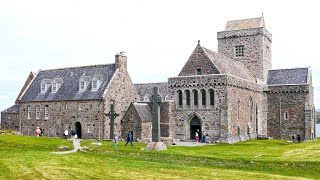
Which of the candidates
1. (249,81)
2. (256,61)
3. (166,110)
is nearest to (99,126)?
(166,110)

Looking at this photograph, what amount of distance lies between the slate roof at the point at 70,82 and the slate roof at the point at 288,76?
26341 millimetres

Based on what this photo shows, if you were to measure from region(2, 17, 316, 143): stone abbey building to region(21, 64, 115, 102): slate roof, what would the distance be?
17 cm

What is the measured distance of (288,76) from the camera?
63750mm

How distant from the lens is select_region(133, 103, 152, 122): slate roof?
49.6 m

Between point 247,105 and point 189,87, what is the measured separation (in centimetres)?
925

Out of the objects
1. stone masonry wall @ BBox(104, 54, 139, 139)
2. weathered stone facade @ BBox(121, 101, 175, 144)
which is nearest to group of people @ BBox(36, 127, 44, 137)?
stone masonry wall @ BBox(104, 54, 139, 139)

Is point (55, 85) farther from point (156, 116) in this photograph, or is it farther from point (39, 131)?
point (156, 116)

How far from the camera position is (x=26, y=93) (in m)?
61.8

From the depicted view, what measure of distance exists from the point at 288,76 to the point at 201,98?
20731 mm

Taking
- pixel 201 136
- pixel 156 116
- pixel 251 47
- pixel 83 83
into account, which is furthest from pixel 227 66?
pixel 156 116

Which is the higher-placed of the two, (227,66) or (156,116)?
(227,66)

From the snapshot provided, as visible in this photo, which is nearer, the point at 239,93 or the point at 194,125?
the point at 194,125

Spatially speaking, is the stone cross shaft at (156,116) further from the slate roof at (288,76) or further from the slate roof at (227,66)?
the slate roof at (288,76)

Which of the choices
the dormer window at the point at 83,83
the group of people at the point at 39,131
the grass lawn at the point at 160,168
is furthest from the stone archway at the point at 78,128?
the grass lawn at the point at 160,168
